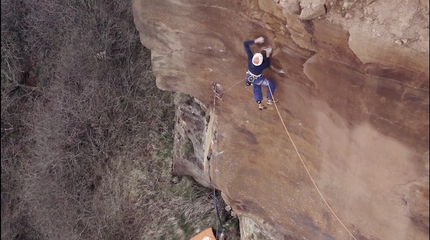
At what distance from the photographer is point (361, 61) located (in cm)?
360

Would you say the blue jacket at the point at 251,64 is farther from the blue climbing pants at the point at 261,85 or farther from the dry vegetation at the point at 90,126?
the dry vegetation at the point at 90,126

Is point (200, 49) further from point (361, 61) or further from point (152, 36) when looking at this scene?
point (361, 61)

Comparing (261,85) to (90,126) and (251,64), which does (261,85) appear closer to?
(251,64)

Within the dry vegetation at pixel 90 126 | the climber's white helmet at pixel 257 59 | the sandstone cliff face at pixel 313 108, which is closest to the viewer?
the sandstone cliff face at pixel 313 108

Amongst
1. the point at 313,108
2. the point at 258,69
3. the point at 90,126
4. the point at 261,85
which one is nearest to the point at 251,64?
the point at 258,69

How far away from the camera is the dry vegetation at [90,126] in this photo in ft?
22.7

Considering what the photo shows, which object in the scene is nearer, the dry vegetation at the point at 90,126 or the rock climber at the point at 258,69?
the rock climber at the point at 258,69

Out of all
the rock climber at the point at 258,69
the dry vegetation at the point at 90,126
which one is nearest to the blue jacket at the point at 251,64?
the rock climber at the point at 258,69

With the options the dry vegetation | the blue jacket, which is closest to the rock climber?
the blue jacket

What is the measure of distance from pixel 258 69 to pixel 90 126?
4.32 m

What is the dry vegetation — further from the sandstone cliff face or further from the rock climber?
the rock climber

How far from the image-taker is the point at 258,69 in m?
4.29

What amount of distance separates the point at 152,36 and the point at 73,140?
3133 millimetres

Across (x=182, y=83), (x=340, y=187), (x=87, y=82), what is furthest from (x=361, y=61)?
(x=87, y=82)
